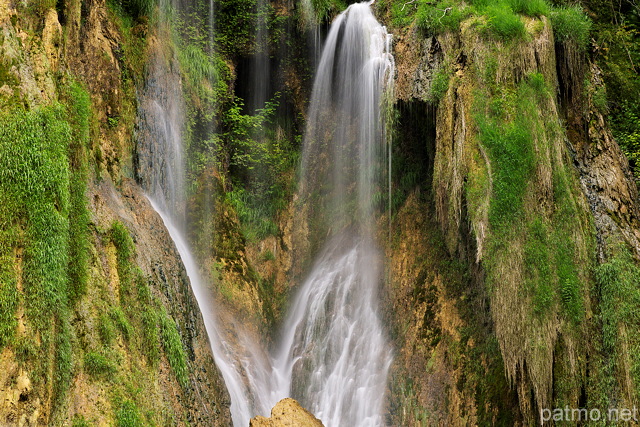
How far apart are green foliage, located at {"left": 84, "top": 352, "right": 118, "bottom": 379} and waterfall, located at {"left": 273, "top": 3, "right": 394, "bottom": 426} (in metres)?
5.56

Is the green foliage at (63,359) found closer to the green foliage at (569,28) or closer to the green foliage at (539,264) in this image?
the green foliage at (539,264)

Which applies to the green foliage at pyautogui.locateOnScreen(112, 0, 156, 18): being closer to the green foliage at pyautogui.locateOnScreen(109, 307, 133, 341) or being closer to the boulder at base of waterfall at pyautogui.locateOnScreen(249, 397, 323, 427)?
the green foliage at pyautogui.locateOnScreen(109, 307, 133, 341)

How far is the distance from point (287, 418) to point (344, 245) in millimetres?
5408

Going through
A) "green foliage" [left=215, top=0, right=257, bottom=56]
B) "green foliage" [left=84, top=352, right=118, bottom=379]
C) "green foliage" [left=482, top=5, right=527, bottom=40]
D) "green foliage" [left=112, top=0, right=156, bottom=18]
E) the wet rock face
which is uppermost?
"green foliage" [left=215, top=0, right=257, bottom=56]

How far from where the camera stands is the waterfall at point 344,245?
37.1 feet

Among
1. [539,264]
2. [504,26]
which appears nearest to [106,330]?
[539,264]

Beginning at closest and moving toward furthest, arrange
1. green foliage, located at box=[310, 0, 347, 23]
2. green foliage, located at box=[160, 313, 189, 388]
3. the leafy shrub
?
1. green foliage, located at box=[160, 313, 189, 388]
2. the leafy shrub
3. green foliage, located at box=[310, 0, 347, 23]

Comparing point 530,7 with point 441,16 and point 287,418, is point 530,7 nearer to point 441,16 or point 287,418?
point 441,16

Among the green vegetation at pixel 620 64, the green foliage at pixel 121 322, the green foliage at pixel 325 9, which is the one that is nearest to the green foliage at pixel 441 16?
the green foliage at pixel 325 9

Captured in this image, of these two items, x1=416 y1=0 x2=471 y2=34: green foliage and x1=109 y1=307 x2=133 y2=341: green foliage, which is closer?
x1=109 y1=307 x2=133 y2=341: green foliage

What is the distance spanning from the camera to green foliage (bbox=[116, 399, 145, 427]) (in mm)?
6219

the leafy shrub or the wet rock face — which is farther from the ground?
the leafy shrub

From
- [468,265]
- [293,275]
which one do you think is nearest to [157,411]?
[468,265]

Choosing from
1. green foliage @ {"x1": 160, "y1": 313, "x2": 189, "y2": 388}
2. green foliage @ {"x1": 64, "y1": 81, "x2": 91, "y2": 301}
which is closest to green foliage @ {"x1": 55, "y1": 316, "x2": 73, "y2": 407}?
green foliage @ {"x1": 64, "y1": 81, "x2": 91, "y2": 301}
